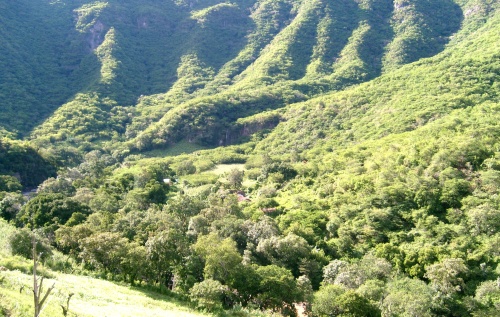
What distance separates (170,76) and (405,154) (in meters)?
135

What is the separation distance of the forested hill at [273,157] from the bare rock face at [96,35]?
136 centimetres

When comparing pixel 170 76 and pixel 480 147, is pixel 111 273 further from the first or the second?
pixel 170 76

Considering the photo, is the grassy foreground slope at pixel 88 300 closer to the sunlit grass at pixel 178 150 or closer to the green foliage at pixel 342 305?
the green foliage at pixel 342 305

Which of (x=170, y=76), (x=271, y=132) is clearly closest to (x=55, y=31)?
(x=170, y=76)

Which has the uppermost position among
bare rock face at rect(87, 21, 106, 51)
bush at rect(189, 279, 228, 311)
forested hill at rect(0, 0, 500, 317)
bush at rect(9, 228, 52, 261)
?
bare rock face at rect(87, 21, 106, 51)

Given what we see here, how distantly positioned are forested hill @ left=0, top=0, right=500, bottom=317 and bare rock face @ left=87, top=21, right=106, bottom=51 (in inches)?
53.4

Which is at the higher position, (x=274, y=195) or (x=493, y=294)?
(x=274, y=195)

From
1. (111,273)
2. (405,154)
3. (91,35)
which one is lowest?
(111,273)

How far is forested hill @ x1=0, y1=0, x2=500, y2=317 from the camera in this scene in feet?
119

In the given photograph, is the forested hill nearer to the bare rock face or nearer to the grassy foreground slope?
the bare rock face

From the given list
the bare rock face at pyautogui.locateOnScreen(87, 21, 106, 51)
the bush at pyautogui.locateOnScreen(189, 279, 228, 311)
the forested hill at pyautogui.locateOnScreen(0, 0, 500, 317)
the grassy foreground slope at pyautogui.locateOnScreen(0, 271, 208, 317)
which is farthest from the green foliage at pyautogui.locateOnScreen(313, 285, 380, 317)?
the bare rock face at pyautogui.locateOnScreen(87, 21, 106, 51)

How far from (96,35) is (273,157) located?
135 meters

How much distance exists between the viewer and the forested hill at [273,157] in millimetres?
36250

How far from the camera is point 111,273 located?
37.6 metres
